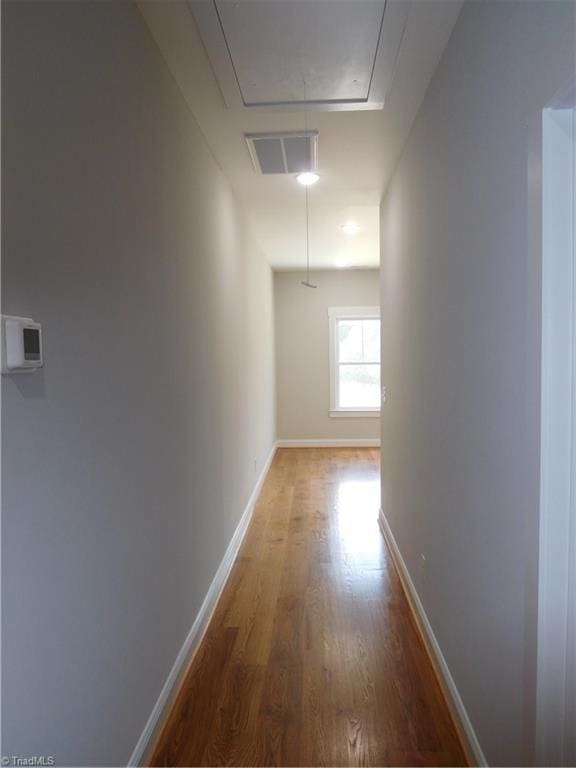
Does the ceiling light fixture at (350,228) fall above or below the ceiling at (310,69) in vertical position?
above

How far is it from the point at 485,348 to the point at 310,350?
5717mm

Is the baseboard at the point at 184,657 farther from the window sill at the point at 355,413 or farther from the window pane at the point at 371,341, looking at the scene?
the window pane at the point at 371,341

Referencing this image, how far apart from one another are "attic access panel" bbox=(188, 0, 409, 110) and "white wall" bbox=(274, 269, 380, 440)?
4863 millimetres

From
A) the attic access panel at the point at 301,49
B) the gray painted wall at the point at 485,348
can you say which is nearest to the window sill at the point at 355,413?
the gray painted wall at the point at 485,348

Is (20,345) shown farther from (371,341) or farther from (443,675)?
(371,341)

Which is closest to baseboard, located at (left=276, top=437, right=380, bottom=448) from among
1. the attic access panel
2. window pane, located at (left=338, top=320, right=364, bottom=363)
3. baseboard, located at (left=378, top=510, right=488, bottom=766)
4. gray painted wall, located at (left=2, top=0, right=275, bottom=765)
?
window pane, located at (left=338, top=320, right=364, bottom=363)

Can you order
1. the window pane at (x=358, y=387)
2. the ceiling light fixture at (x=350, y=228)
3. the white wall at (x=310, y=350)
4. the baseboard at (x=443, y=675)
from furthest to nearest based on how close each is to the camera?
1. the window pane at (x=358, y=387)
2. the white wall at (x=310, y=350)
3. the ceiling light fixture at (x=350, y=228)
4. the baseboard at (x=443, y=675)

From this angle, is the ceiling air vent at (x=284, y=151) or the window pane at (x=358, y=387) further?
the window pane at (x=358, y=387)

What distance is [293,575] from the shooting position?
2953 mm

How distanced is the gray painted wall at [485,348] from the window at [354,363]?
470cm

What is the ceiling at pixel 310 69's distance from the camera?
62.3 inches

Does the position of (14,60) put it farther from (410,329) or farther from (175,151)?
(410,329)

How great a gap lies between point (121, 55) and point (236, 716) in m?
2.40

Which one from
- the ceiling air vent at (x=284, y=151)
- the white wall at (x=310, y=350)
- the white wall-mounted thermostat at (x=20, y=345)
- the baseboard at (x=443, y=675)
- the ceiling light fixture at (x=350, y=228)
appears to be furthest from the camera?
the white wall at (x=310, y=350)
